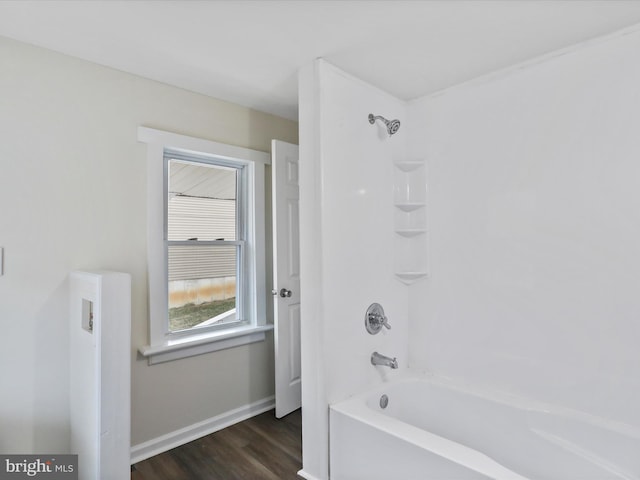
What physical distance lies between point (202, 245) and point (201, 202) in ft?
0.99

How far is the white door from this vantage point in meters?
2.72

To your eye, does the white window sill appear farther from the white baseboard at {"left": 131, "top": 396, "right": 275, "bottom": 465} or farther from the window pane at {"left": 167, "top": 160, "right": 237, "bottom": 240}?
the window pane at {"left": 167, "top": 160, "right": 237, "bottom": 240}

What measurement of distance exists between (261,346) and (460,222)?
1.67 meters

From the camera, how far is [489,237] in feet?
7.04

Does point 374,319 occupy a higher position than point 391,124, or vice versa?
point 391,124

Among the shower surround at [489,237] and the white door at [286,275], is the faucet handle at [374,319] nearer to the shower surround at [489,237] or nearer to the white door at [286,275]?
the shower surround at [489,237]

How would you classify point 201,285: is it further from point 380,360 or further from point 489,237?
point 489,237

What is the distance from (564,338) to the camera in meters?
1.88

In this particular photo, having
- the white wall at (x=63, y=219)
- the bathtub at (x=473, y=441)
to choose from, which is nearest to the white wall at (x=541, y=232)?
the bathtub at (x=473, y=441)

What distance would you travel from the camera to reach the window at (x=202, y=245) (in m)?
2.35

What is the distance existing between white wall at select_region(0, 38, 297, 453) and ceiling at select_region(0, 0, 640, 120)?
184mm

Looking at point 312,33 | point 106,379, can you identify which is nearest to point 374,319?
point 106,379

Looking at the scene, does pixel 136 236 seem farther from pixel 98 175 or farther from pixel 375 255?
pixel 375 255

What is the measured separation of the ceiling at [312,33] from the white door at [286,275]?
67 cm
